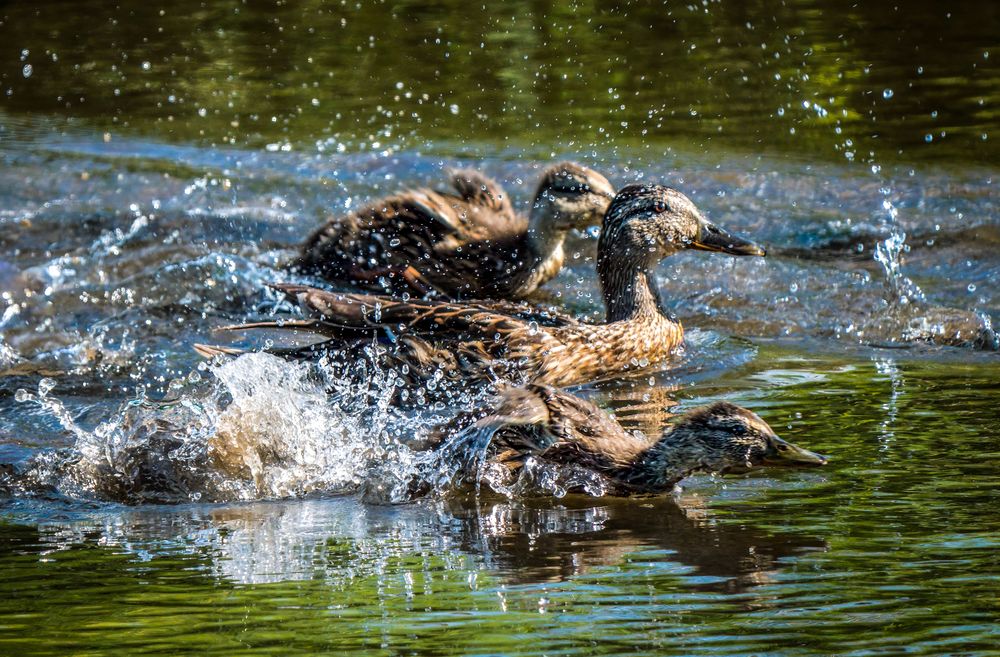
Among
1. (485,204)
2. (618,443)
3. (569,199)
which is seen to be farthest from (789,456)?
(485,204)

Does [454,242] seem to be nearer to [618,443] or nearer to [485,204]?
[485,204]

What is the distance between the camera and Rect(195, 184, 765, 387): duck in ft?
21.7

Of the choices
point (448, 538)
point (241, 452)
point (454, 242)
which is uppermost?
point (454, 242)

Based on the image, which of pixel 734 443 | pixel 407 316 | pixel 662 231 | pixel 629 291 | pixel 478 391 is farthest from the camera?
pixel 662 231

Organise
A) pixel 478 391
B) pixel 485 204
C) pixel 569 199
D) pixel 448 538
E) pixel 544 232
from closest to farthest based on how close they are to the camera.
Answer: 1. pixel 448 538
2. pixel 478 391
3. pixel 544 232
4. pixel 569 199
5. pixel 485 204

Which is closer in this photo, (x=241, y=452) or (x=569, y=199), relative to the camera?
(x=241, y=452)

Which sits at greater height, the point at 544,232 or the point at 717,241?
the point at 544,232

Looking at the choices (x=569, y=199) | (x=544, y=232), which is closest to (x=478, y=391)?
(x=544, y=232)

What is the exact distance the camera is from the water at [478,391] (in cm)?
388

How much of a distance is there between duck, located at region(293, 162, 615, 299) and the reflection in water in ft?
11.0

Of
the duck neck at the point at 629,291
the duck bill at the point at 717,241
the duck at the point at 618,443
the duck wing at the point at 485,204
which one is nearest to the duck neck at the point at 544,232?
the duck wing at the point at 485,204

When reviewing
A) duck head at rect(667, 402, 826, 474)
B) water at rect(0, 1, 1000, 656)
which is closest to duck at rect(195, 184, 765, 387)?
water at rect(0, 1, 1000, 656)

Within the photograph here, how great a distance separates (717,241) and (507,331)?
5.25ft

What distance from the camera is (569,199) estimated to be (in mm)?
8742
